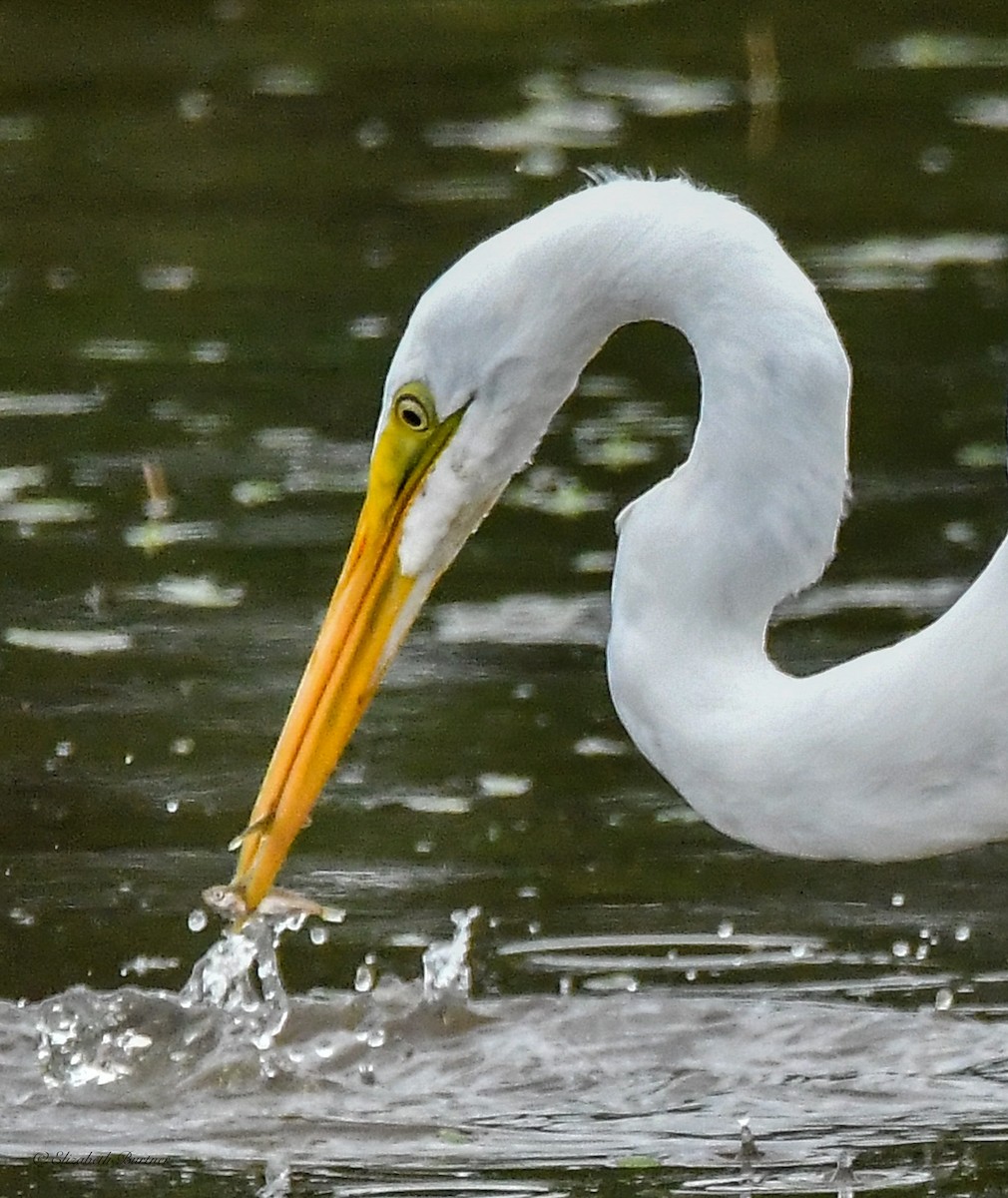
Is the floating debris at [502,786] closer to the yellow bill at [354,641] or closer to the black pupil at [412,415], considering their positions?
the yellow bill at [354,641]

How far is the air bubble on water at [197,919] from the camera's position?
6.66 m

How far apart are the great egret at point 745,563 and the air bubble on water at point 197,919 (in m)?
2.23

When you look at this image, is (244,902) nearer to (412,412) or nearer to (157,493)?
(412,412)

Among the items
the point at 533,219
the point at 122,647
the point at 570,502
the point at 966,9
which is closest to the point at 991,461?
the point at 570,502

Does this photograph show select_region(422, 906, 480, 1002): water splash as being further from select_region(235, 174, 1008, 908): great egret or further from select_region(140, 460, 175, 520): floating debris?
select_region(140, 460, 175, 520): floating debris

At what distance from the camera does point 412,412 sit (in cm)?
477

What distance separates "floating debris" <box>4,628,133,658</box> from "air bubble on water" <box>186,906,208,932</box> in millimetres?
1664

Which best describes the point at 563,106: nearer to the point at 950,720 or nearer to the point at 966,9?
the point at 966,9

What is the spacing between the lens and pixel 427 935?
6562mm

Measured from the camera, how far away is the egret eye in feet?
15.6

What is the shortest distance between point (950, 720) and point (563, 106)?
10378 mm

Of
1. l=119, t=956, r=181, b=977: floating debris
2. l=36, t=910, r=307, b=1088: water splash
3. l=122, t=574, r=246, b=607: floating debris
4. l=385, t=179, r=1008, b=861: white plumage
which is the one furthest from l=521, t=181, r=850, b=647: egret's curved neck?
l=122, t=574, r=246, b=607: floating debris

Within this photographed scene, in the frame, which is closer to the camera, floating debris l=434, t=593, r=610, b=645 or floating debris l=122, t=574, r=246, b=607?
floating debris l=434, t=593, r=610, b=645

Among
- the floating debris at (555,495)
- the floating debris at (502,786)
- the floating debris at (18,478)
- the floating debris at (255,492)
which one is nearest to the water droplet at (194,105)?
the floating debris at (18,478)
